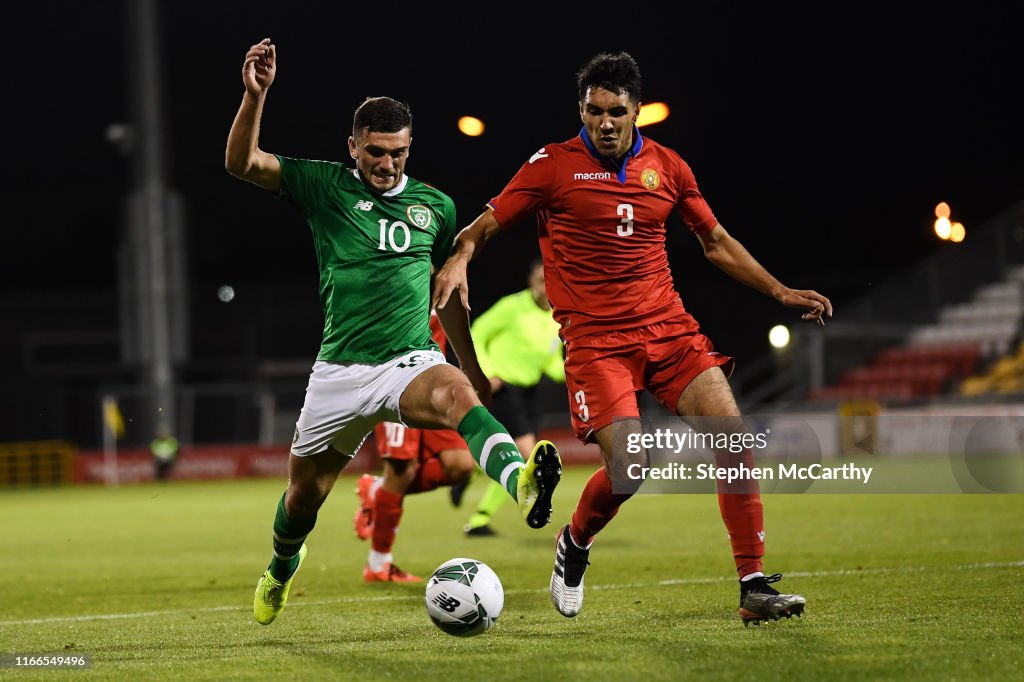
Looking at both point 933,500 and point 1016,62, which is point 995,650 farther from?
point 1016,62

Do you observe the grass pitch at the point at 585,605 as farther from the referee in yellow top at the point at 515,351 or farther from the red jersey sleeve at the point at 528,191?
the red jersey sleeve at the point at 528,191

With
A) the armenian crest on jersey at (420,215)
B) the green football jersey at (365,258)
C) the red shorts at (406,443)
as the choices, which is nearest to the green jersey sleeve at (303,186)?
the green football jersey at (365,258)

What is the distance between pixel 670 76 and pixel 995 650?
925 inches

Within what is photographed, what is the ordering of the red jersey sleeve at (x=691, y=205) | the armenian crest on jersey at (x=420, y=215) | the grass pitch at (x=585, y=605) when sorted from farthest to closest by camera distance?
the red jersey sleeve at (x=691, y=205) → the armenian crest on jersey at (x=420, y=215) → the grass pitch at (x=585, y=605)

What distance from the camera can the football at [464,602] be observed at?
5410 millimetres

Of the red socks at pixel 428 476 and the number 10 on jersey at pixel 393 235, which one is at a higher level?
the number 10 on jersey at pixel 393 235

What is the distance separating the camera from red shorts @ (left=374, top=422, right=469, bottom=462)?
8.77m

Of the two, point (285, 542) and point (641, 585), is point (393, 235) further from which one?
point (641, 585)

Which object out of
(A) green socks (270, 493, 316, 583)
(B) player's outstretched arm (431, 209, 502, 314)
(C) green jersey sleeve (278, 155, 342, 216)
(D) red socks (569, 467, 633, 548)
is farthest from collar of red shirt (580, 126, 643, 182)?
(A) green socks (270, 493, 316, 583)

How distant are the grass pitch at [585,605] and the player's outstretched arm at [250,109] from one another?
6.74ft

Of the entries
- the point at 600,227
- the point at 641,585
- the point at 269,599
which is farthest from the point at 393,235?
the point at 641,585

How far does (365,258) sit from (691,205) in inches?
66.6

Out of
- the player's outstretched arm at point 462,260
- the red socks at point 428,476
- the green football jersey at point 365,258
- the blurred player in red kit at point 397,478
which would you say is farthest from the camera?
the red socks at point 428,476

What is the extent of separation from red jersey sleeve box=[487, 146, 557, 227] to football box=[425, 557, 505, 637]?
166cm
